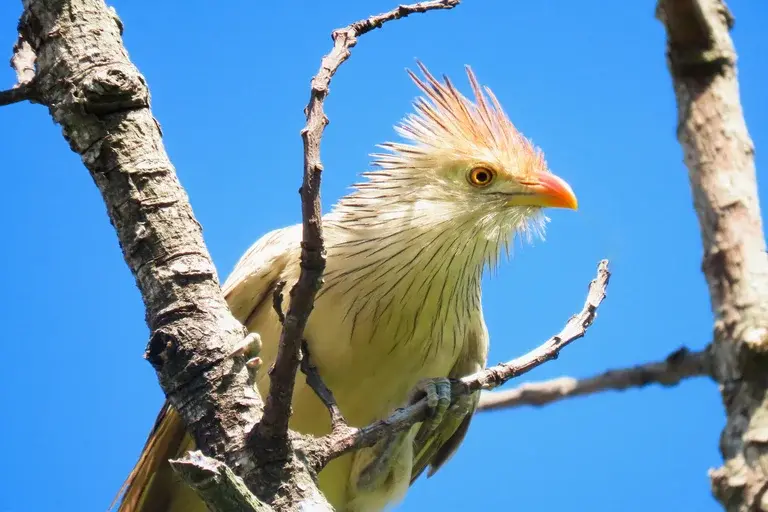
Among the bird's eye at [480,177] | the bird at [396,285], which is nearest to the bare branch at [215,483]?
the bird at [396,285]

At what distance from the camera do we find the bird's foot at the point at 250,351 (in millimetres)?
2537

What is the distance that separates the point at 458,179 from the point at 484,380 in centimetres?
142

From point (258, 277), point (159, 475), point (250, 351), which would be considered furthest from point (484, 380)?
point (159, 475)

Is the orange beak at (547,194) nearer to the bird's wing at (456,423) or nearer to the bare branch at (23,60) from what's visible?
the bird's wing at (456,423)

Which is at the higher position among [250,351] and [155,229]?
[155,229]

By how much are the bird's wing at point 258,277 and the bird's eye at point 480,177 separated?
843 millimetres

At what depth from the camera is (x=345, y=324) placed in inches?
151

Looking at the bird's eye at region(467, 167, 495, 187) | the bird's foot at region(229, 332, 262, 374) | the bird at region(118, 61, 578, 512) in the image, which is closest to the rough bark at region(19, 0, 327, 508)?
the bird's foot at region(229, 332, 262, 374)

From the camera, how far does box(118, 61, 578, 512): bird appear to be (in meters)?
3.86

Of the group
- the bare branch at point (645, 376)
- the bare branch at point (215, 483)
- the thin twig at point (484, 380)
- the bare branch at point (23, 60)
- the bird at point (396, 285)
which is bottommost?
the bare branch at point (215, 483)

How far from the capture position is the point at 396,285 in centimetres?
389

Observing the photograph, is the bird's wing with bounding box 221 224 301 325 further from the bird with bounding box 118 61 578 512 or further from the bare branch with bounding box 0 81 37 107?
the bare branch with bounding box 0 81 37 107

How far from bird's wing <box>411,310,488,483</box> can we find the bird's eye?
24.4 inches

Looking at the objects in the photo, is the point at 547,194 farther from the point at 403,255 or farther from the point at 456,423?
the point at 456,423
